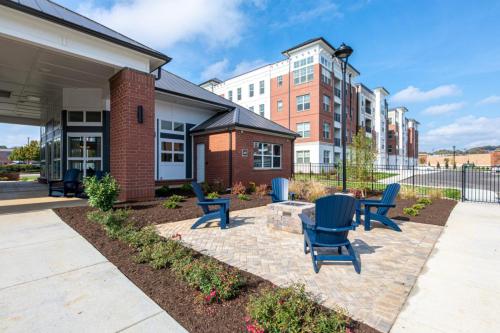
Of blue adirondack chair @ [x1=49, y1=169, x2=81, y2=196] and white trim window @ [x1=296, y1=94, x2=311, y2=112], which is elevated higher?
white trim window @ [x1=296, y1=94, x2=311, y2=112]

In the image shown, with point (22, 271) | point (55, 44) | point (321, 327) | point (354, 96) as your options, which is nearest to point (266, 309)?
point (321, 327)

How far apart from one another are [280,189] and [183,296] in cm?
510

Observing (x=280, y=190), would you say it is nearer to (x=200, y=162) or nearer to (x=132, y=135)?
(x=132, y=135)

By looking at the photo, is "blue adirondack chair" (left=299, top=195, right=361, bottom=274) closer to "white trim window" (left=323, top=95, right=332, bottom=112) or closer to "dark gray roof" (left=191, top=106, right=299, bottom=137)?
"dark gray roof" (left=191, top=106, right=299, bottom=137)

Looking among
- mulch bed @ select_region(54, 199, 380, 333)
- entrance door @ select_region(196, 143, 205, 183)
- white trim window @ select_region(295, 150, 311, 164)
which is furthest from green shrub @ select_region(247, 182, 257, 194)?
white trim window @ select_region(295, 150, 311, 164)

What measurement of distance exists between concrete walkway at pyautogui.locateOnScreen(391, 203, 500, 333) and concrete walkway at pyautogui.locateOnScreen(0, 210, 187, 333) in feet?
8.67

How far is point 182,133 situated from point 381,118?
48420 millimetres

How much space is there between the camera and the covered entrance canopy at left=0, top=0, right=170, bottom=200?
6.36 meters

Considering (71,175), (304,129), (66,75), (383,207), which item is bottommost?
(383,207)

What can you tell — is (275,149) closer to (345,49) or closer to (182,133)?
(182,133)

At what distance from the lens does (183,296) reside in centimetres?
288

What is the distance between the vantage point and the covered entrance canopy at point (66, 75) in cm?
636

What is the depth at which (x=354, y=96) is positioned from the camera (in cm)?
3953

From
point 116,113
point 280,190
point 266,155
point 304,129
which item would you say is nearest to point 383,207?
point 280,190
